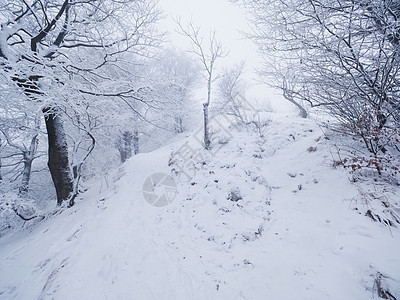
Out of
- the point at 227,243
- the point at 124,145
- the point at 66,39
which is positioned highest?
the point at 66,39

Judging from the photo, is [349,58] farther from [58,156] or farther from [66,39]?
[58,156]

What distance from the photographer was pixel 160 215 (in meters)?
4.49

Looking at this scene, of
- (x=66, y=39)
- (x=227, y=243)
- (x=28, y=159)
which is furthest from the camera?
(x=28, y=159)

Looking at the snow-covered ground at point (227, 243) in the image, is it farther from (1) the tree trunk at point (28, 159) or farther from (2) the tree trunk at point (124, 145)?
(2) the tree trunk at point (124, 145)

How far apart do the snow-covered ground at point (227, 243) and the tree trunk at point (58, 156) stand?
104 cm

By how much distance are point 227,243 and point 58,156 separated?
6.04 m

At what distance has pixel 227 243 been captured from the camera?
3221 mm

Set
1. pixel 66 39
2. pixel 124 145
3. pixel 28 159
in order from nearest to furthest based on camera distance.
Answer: pixel 66 39, pixel 28 159, pixel 124 145

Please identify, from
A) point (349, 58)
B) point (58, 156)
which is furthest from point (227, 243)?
point (58, 156)

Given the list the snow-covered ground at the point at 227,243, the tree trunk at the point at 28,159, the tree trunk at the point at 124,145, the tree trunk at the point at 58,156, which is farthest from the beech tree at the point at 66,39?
the tree trunk at the point at 124,145

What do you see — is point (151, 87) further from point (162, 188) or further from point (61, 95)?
point (162, 188)

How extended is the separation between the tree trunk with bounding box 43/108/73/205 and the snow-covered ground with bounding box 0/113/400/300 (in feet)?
3.41

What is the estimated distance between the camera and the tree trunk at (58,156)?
18.6ft

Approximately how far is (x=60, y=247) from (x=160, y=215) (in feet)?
7.39
